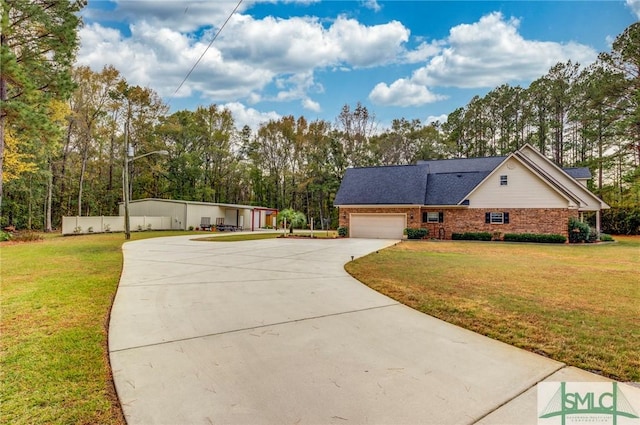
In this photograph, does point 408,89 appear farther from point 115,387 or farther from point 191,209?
point 115,387

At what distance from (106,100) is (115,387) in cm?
3105

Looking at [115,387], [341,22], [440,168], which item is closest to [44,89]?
[341,22]

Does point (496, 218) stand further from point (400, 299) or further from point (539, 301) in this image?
point (400, 299)

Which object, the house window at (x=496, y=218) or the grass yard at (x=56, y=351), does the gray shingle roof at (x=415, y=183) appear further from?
the grass yard at (x=56, y=351)

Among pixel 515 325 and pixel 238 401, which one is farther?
pixel 515 325

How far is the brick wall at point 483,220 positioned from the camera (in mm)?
18578

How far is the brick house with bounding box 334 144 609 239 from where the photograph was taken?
18906mm

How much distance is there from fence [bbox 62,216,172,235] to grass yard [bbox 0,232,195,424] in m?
16.3

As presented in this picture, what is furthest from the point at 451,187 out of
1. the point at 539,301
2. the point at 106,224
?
the point at 106,224

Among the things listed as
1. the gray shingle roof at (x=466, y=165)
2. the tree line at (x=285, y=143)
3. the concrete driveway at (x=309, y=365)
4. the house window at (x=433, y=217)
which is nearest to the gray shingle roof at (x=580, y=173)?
the tree line at (x=285, y=143)

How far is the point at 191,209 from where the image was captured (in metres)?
27.5

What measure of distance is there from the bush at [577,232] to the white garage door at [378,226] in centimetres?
936

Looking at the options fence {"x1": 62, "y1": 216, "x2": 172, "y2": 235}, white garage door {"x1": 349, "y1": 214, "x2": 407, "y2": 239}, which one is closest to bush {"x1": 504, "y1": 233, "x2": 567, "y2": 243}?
white garage door {"x1": 349, "y1": 214, "x2": 407, "y2": 239}

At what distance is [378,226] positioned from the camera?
73.7 ft
